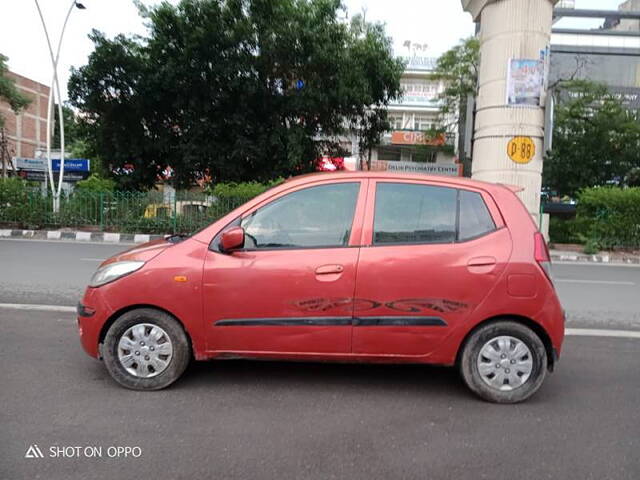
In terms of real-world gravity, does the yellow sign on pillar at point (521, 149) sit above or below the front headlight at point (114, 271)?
above

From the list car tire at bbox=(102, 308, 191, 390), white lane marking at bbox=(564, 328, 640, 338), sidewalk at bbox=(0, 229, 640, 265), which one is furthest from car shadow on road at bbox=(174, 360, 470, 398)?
sidewalk at bbox=(0, 229, 640, 265)

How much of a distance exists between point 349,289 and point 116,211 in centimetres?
1436

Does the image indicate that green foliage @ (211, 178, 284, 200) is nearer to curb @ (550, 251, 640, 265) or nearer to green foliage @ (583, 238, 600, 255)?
curb @ (550, 251, 640, 265)

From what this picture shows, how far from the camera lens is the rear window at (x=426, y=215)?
3514 mm

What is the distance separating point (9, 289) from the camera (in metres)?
6.91

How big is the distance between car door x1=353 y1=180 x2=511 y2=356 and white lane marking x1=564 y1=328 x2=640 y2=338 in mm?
2714

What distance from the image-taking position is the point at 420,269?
11.2ft

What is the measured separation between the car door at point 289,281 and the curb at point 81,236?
41.3ft

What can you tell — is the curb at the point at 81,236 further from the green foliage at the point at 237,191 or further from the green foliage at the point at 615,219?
the green foliage at the point at 615,219

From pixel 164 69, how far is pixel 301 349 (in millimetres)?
16913

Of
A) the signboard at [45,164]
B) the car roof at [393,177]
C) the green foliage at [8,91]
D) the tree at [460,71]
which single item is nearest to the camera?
the car roof at [393,177]

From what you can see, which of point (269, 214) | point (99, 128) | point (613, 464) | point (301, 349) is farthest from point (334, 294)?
point (99, 128)

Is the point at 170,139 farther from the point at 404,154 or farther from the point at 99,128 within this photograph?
the point at 404,154

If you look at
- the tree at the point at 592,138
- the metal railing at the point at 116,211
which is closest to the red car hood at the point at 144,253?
the metal railing at the point at 116,211
